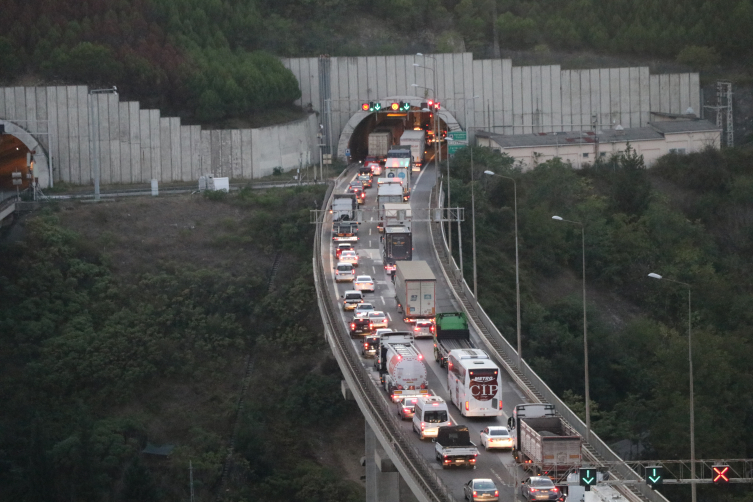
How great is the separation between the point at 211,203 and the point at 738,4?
53483 mm

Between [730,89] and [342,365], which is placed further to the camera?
[730,89]

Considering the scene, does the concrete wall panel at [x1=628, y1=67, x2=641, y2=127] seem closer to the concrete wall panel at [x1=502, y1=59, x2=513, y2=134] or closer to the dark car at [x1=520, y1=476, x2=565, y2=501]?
the concrete wall panel at [x1=502, y1=59, x2=513, y2=134]

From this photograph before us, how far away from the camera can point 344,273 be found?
2955 inches

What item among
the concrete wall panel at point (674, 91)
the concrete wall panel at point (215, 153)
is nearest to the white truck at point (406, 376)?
the concrete wall panel at point (215, 153)

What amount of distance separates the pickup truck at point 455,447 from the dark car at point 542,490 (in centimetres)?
386

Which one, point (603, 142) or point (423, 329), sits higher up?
point (603, 142)

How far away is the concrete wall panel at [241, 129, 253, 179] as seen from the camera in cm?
9806

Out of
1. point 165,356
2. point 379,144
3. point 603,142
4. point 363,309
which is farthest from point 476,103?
point 363,309

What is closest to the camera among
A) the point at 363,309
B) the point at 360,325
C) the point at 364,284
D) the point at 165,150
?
the point at 360,325

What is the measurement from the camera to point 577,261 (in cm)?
9219

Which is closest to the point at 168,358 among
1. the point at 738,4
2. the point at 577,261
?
the point at 577,261

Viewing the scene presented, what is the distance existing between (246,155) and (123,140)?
8.36 meters

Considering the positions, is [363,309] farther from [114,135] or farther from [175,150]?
[114,135]

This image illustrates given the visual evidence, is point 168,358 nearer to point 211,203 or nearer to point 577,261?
point 211,203
